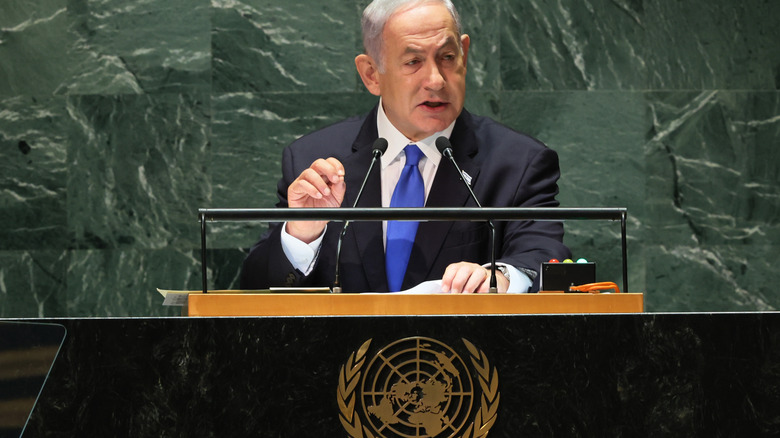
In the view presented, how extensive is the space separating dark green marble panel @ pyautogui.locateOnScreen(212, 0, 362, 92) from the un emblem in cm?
306

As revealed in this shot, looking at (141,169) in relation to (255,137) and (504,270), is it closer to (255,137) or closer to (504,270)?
(255,137)

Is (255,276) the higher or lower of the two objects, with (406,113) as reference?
lower

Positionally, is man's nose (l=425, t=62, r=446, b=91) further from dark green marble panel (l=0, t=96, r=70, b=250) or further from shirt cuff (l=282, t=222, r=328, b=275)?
dark green marble panel (l=0, t=96, r=70, b=250)

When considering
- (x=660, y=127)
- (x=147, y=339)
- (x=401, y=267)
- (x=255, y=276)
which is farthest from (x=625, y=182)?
(x=147, y=339)

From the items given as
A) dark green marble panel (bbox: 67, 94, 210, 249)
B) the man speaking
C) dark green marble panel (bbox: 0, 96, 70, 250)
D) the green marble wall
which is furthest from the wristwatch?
dark green marble panel (bbox: 0, 96, 70, 250)

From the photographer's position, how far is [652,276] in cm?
483

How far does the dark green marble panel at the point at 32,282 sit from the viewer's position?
4.78 m

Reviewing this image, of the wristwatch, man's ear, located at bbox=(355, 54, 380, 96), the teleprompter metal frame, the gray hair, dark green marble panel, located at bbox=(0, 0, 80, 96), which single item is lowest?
the wristwatch

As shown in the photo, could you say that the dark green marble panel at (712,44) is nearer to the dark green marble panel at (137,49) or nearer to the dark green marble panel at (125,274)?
the dark green marble panel at (137,49)

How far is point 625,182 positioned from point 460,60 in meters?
1.50

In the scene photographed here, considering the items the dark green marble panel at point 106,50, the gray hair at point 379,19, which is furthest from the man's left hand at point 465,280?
the dark green marble panel at point 106,50

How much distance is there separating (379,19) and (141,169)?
1627mm

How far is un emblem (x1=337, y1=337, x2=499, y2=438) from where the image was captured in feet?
6.18

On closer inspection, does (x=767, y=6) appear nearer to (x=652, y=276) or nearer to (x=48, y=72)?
(x=652, y=276)
